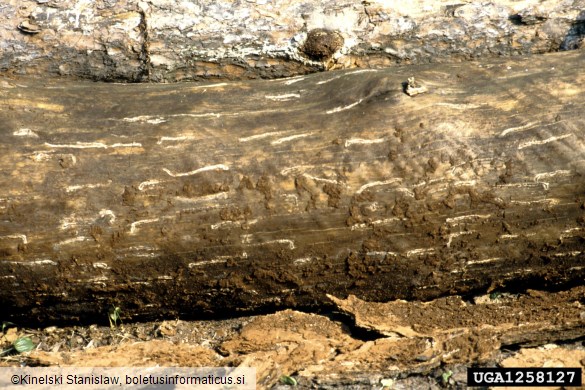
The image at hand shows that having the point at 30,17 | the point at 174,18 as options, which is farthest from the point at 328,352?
the point at 30,17

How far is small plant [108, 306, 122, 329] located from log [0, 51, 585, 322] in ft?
0.31

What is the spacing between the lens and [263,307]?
2.92m

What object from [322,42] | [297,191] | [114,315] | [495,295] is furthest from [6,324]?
[495,295]

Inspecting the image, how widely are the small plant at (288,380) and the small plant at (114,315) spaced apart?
74 cm

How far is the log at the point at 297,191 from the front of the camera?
259 centimetres

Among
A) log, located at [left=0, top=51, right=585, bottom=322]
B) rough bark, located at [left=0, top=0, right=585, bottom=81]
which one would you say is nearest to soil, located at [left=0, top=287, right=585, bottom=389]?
log, located at [left=0, top=51, right=585, bottom=322]

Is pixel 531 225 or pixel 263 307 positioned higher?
pixel 531 225

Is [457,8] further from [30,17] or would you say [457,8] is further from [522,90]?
[30,17]

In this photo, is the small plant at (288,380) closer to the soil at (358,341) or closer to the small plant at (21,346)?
the soil at (358,341)

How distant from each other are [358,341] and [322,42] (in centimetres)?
151

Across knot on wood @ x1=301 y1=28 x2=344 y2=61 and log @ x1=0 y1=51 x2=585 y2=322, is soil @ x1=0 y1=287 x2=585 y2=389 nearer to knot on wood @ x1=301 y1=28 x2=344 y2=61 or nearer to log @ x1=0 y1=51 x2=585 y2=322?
log @ x1=0 y1=51 x2=585 y2=322

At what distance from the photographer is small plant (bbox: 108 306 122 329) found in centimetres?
289

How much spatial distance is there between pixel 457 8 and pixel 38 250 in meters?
2.26

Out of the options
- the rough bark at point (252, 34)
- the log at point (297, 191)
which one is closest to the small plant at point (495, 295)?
the log at point (297, 191)
